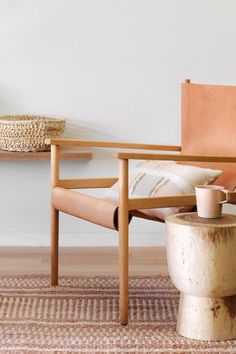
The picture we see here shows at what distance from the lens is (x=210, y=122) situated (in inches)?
110

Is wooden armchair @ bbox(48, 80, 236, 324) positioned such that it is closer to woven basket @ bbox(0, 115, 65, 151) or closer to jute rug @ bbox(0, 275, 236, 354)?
jute rug @ bbox(0, 275, 236, 354)

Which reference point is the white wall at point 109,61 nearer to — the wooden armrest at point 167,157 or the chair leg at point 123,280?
the wooden armrest at point 167,157

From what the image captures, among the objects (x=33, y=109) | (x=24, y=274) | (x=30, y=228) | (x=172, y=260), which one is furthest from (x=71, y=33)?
(x=172, y=260)

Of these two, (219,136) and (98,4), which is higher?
(98,4)

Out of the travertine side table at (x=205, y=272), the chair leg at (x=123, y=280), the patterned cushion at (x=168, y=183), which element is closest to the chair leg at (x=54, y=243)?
the patterned cushion at (x=168, y=183)

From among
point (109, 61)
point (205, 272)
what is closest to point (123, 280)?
point (205, 272)

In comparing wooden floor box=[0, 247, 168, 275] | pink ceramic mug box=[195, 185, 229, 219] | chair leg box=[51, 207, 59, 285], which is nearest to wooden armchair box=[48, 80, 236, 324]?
chair leg box=[51, 207, 59, 285]

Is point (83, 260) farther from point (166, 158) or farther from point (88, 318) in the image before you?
point (166, 158)

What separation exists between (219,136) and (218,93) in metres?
0.17

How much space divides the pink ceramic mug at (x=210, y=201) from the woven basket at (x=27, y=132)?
1169 millimetres

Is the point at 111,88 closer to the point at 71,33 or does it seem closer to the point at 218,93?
the point at 71,33

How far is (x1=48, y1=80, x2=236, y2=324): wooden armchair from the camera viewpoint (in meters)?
2.30

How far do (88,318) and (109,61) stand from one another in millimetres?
1437

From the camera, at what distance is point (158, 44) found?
3.44 m
